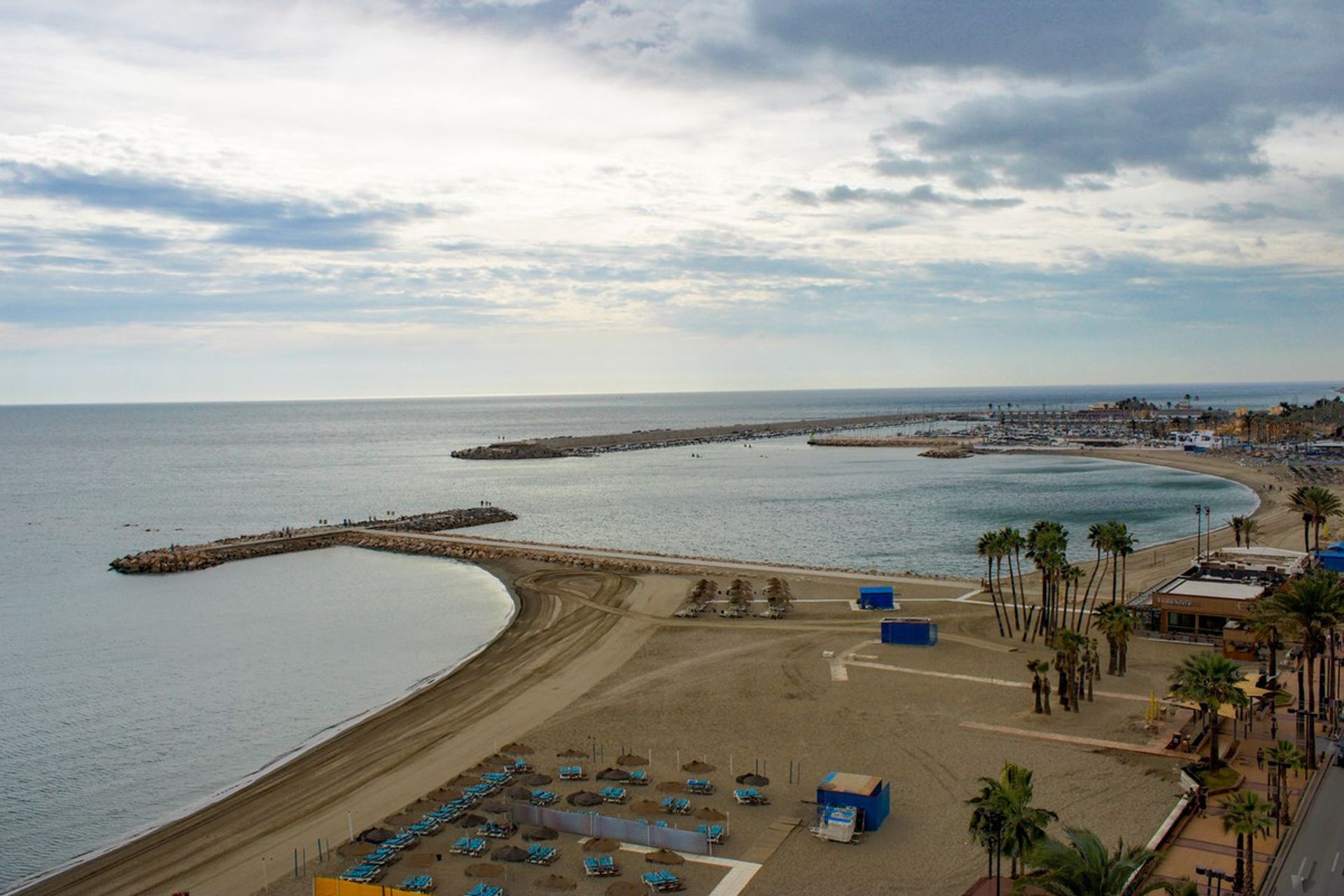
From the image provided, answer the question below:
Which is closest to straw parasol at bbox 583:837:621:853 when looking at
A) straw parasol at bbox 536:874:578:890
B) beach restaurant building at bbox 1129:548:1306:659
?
straw parasol at bbox 536:874:578:890

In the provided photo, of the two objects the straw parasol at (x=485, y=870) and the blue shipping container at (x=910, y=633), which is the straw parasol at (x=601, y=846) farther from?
the blue shipping container at (x=910, y=633)

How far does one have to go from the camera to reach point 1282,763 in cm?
2581

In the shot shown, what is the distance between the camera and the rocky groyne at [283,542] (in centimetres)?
8106

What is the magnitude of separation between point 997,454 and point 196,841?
181 metres

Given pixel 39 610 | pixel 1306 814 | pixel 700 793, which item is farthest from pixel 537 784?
pixel 39 610

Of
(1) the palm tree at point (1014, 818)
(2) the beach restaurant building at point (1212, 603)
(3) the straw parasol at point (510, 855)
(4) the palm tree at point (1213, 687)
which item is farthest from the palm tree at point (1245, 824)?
(2) the beach restaurant building at point (1212, 603)

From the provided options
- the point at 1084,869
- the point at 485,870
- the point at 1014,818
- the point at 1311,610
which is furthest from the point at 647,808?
the point at 1311,610

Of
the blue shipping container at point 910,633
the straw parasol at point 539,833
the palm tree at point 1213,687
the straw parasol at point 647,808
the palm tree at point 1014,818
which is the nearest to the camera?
the palm tree at point 1014,818

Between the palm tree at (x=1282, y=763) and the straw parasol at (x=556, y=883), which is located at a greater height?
the palm tree at (x=1282, y=763)

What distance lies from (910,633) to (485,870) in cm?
2800

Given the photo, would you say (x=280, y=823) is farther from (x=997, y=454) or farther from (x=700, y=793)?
(x=997, y=454)

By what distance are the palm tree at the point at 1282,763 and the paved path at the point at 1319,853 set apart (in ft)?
1.72

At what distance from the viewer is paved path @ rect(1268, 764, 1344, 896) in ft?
73.3

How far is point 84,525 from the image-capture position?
108m
